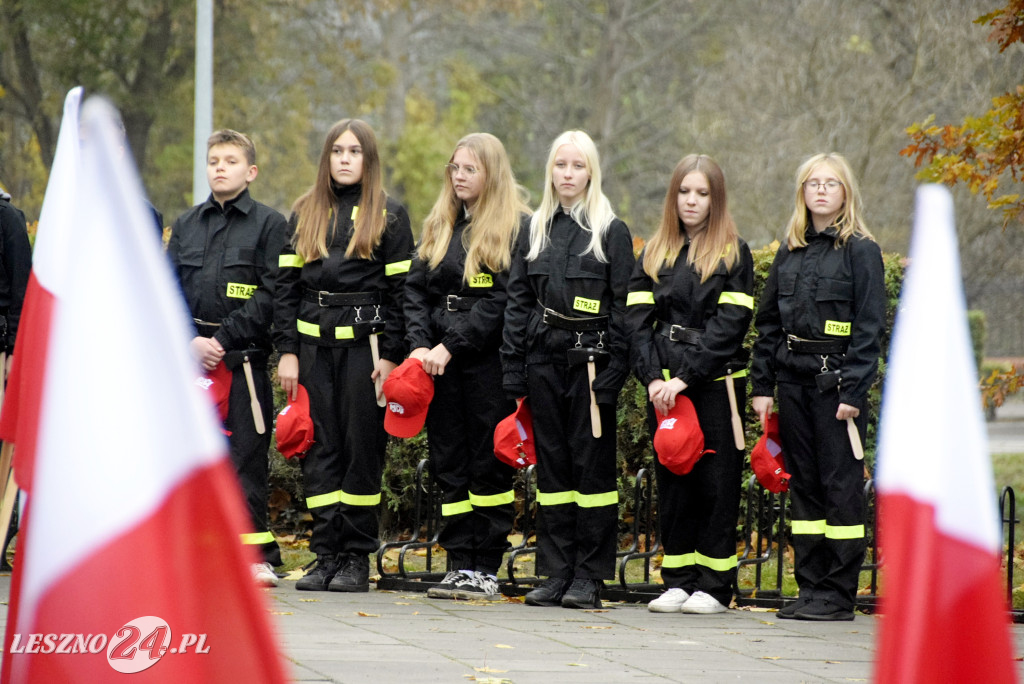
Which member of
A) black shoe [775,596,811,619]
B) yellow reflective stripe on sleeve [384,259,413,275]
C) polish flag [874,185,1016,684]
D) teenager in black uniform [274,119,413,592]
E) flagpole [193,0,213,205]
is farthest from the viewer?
flagpole [193,0,213,205]

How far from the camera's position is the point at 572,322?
21.9ft

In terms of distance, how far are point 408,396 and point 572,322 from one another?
91cm

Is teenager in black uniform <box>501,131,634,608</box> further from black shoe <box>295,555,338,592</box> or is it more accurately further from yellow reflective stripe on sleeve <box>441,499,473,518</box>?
black shoe <box>295,555,338,592</box>

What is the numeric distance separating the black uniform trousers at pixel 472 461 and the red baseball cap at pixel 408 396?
0.67ft

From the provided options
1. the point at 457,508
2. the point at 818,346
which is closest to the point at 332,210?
the point at 457,508

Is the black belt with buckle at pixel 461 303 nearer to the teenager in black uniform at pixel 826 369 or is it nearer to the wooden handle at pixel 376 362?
the wooden handle at pixel 376 362

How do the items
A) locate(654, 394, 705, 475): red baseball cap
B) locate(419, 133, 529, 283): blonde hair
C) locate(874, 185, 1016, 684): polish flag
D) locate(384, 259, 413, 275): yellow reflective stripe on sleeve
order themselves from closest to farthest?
locate(874, 185, 1016, 684): polish flag < locate(654, 394, 705, 475): red baseball cap < locate(419, 133, 529, 283): blonde hair < locate(384, 259, 413, 275): yellow reflective stripe on sleeve

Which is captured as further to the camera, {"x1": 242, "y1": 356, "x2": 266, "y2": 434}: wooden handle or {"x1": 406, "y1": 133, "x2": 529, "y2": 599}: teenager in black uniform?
{"x1": 242, "y1": 356, "x2": 266, "y2": 434}: wooden handle

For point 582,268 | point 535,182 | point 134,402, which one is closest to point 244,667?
point 134,402

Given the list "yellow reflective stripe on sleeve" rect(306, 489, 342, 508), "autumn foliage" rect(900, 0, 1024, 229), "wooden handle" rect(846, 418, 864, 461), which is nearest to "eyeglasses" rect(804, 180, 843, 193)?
"autumn foliage" rect(900, 0, 1024, 229)

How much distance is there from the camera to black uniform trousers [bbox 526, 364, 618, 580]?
6660mm

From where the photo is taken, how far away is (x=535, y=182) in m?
32.2

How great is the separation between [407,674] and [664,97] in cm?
2834

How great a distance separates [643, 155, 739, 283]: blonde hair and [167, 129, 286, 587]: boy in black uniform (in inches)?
81.7
